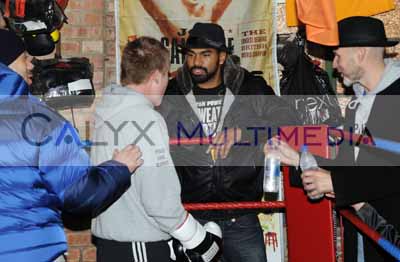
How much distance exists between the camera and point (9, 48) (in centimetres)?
258

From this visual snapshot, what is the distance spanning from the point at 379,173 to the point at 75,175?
1470mm

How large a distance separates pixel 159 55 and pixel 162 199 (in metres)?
0.73

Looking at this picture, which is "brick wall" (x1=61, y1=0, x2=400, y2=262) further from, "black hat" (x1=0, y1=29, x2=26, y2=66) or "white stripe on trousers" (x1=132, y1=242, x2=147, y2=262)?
"black hat" (x1=0, y1=29, x2=26, y2=66)

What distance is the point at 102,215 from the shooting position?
9.96 feet

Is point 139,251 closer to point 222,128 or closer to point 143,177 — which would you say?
point 143,177

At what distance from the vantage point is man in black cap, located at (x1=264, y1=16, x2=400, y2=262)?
299 cm

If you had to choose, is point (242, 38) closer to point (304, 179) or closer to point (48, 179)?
point (304, 179)

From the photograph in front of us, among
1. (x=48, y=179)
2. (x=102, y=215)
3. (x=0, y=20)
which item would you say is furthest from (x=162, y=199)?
(x=0, y=20)

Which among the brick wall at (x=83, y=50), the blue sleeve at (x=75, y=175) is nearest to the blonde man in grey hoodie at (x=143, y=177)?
the blue sleeve at (x=75, y=175)

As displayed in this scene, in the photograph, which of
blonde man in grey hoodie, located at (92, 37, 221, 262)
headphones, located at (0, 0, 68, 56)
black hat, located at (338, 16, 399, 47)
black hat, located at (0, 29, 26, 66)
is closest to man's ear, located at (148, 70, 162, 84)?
blonde man in grey hoodie, located at (92, 37, 221, 262)

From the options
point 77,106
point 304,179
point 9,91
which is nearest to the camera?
point 9,91

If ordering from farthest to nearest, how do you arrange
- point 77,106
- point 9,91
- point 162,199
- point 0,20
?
point 77,106, point 0,20, point 162,199, point 9,91

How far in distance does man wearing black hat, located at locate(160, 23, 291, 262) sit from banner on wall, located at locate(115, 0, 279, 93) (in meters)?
0.37

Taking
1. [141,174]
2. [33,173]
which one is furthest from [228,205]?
[33,173]
